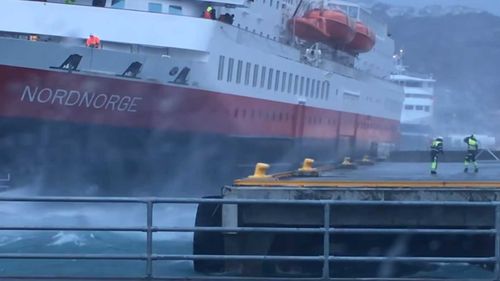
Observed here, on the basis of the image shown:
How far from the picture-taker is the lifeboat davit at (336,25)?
1399 inches

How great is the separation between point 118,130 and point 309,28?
12667mm

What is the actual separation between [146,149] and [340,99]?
48.8 ft

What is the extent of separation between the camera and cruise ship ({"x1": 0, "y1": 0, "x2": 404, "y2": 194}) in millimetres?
22484

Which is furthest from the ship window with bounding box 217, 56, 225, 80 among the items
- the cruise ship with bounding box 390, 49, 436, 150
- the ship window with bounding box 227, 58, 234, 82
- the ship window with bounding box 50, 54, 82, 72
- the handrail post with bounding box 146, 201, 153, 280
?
the cruise ship with bounding box 390, 49, 436, 150

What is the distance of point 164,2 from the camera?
1048 inches

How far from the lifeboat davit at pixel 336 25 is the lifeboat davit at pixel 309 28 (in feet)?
0.59

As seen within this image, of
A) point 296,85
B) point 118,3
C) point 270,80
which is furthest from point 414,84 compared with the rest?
point 118,3

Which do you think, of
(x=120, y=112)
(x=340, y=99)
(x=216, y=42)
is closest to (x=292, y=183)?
(x=120, y=112)

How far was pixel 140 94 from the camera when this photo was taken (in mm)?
23844

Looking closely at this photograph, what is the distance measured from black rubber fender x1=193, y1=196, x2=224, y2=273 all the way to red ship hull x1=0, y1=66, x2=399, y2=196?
9.68 m

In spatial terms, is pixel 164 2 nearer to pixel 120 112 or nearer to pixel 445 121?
pixel 120 112

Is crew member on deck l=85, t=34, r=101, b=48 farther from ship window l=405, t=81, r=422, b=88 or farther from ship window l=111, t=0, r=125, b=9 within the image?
ship window l=405, t=81, r=422, b=88

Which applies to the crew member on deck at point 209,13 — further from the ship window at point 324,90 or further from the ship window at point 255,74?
the ship window at point 324,90

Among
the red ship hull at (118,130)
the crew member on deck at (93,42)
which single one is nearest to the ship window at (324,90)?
the red ship hull at (118,130)
